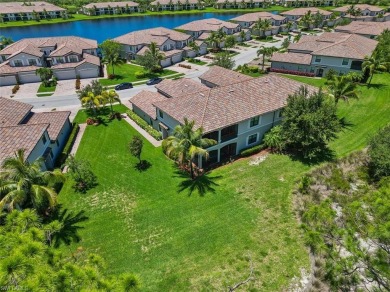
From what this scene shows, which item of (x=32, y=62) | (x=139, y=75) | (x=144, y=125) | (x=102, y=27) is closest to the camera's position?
(x=144, y=125)

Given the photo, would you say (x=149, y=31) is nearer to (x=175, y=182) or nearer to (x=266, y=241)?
(x=175, y=182)

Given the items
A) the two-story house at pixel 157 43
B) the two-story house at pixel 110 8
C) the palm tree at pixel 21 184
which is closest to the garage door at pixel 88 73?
the two-story house at pixel 157 43

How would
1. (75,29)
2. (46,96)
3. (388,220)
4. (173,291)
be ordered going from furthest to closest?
1. (75,29)
2. (46,96)
3. (173,291)
4. (388,220)

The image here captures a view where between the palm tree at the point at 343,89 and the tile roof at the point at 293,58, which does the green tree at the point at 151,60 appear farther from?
the palm tree at the point at 343,89

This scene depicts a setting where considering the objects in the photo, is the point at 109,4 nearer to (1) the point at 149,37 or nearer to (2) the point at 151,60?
(1) the point at 149,37

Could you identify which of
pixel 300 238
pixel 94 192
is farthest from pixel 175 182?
pixel 300 238

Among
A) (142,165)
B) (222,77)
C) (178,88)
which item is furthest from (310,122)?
(178,88)
